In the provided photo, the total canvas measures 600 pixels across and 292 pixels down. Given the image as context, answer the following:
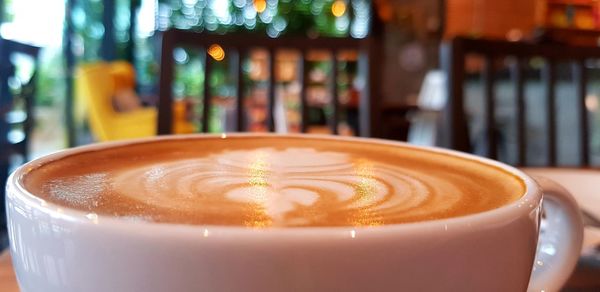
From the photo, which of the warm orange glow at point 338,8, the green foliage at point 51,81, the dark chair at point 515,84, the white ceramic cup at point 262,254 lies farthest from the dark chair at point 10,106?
the warm orange glow at point 338,8

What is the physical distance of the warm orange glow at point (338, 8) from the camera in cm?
659

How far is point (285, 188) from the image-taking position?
0.27 meters

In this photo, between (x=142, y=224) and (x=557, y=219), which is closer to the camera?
(x=142, y=224)

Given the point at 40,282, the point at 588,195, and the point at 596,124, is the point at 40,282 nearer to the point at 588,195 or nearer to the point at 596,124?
the point at 588,195

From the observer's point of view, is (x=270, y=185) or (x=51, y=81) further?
(x=51, y=81)

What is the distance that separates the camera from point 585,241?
0.43m

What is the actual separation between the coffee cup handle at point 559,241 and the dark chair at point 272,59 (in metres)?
0.70

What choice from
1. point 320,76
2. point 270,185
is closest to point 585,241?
point 270,185

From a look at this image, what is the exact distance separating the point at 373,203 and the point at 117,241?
11 cm

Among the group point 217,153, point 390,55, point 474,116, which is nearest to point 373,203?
point 217,153

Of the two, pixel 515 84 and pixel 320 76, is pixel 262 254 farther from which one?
pixel 320 76

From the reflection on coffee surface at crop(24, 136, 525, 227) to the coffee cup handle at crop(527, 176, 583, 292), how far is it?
0.08ft

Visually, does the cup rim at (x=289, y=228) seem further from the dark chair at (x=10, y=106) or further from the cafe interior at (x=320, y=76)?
the dark chair at (x=10, y=106)

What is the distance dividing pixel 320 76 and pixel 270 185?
224 inches
